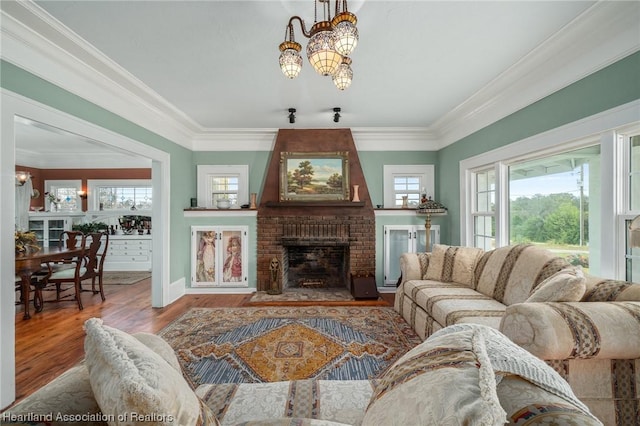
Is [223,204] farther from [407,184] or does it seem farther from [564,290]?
[564,290]

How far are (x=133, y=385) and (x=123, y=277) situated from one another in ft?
21.0

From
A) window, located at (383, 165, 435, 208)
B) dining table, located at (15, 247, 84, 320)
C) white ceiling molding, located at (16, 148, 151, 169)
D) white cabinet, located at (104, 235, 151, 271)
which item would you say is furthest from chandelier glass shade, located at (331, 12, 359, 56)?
white cabinet, located at (104, 235, 151, 271)

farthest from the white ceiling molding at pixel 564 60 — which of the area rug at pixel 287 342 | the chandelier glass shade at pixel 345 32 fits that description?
the area rug at pixel 287 342

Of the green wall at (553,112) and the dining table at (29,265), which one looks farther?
the dining table at (29,265)

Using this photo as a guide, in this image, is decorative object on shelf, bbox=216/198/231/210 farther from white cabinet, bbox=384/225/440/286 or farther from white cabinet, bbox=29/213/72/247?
white cabinet, bbox=29/213/72/247

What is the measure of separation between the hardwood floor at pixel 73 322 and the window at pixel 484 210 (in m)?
1.56

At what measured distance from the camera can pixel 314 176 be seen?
4504 millimetres

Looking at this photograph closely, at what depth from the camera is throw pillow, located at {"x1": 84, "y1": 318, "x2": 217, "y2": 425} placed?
21.1 inches

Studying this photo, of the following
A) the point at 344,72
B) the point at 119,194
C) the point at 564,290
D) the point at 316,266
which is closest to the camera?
the point at 564,290

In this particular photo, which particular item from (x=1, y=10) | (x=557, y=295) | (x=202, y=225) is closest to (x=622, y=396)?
(x=557, y=295)

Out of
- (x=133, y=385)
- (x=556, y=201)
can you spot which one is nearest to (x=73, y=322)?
(x=133, y=385)

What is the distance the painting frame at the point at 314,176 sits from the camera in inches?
176

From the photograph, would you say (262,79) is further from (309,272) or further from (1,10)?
(309,272)

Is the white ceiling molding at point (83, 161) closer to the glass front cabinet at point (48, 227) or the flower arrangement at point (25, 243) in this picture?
the glass front cabinet at point (48, 227)
